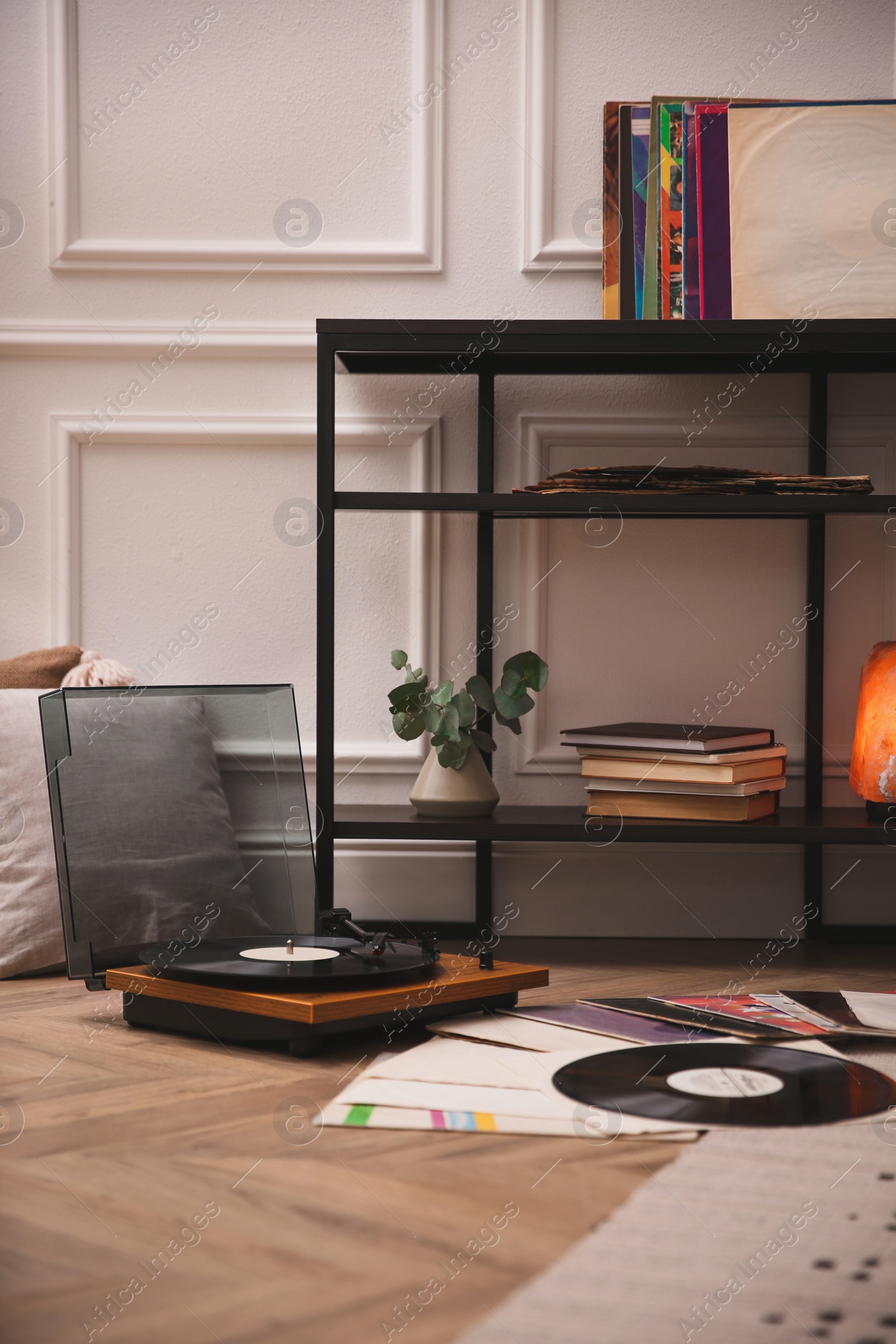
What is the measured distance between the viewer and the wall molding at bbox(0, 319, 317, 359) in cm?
200

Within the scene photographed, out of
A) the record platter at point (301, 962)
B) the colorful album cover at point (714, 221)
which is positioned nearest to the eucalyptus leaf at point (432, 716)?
the record platter at point (301, 962)

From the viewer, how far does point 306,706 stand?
203cm

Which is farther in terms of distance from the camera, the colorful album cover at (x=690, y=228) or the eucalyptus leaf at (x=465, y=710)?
the colorful album cover at (x=690, y=228)

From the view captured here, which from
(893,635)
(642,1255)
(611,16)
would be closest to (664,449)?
(893,635)

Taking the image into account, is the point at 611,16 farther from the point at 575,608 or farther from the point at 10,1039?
the point at 10,1039

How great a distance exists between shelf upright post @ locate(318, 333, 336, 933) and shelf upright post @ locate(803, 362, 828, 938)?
0.81 meters

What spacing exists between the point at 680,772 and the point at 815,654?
15.6 inches

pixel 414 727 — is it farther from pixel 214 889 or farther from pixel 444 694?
pixel 214 889

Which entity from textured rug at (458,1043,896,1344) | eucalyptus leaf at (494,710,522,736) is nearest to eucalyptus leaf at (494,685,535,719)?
eucalyptus leaf at (494,710,522,736)

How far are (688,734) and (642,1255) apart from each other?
1.07 meters

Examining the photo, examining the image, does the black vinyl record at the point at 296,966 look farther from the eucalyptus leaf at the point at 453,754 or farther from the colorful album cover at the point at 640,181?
the colorful album cover at the point at 640,181

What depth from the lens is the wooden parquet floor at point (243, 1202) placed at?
2.27 feet

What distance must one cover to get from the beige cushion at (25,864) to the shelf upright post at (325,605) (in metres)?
0.38

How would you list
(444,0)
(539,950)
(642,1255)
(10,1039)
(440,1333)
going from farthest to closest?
(444,0) < (539,950) < (10,1039) < (642,1255) < (440,1333)
